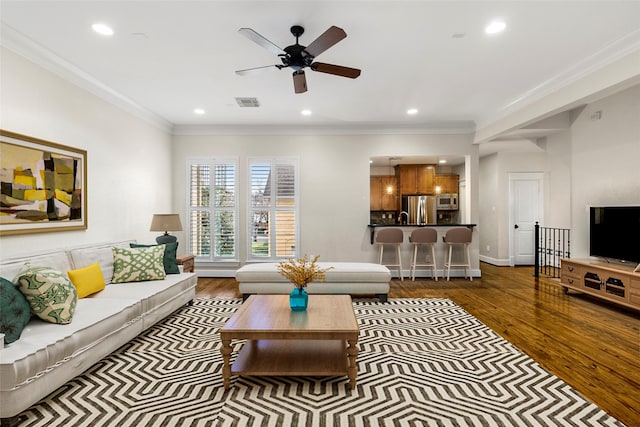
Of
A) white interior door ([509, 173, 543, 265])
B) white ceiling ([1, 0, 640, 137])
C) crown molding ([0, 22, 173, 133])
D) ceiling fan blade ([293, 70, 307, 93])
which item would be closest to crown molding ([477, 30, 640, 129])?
white ceiling ([1, 0, 640, 137])

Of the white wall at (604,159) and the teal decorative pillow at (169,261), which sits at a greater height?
the white wall at (604,159)

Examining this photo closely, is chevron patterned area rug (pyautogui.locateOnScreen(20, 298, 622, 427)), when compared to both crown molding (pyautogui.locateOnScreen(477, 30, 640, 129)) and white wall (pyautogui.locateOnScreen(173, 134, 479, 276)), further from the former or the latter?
white wall (pyautogui.locateOnScreen(173, 134, 479, 276))

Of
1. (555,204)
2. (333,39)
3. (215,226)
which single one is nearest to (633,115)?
(555,204)

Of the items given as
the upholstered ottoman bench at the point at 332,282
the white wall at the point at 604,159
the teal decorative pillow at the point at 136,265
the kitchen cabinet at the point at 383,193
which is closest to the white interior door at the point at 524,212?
the white wall at the point at 604,159

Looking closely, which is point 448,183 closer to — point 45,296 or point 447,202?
point 447,202

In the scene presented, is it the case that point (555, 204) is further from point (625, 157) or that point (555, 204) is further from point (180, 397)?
point (180, 397)

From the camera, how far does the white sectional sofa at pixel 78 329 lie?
6.40ft

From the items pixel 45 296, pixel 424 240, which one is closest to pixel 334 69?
pixel 45 296

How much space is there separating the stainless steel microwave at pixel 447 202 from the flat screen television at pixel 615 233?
4092mm

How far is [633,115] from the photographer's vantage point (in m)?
4.42

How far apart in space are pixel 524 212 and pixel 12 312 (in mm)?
8714

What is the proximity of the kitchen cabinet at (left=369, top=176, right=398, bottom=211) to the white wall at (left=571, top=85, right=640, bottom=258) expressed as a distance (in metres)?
4.31

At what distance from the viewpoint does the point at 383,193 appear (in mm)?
9258

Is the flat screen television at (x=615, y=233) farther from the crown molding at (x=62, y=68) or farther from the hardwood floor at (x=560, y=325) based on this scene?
the crown molding at (x=62, y=68)
